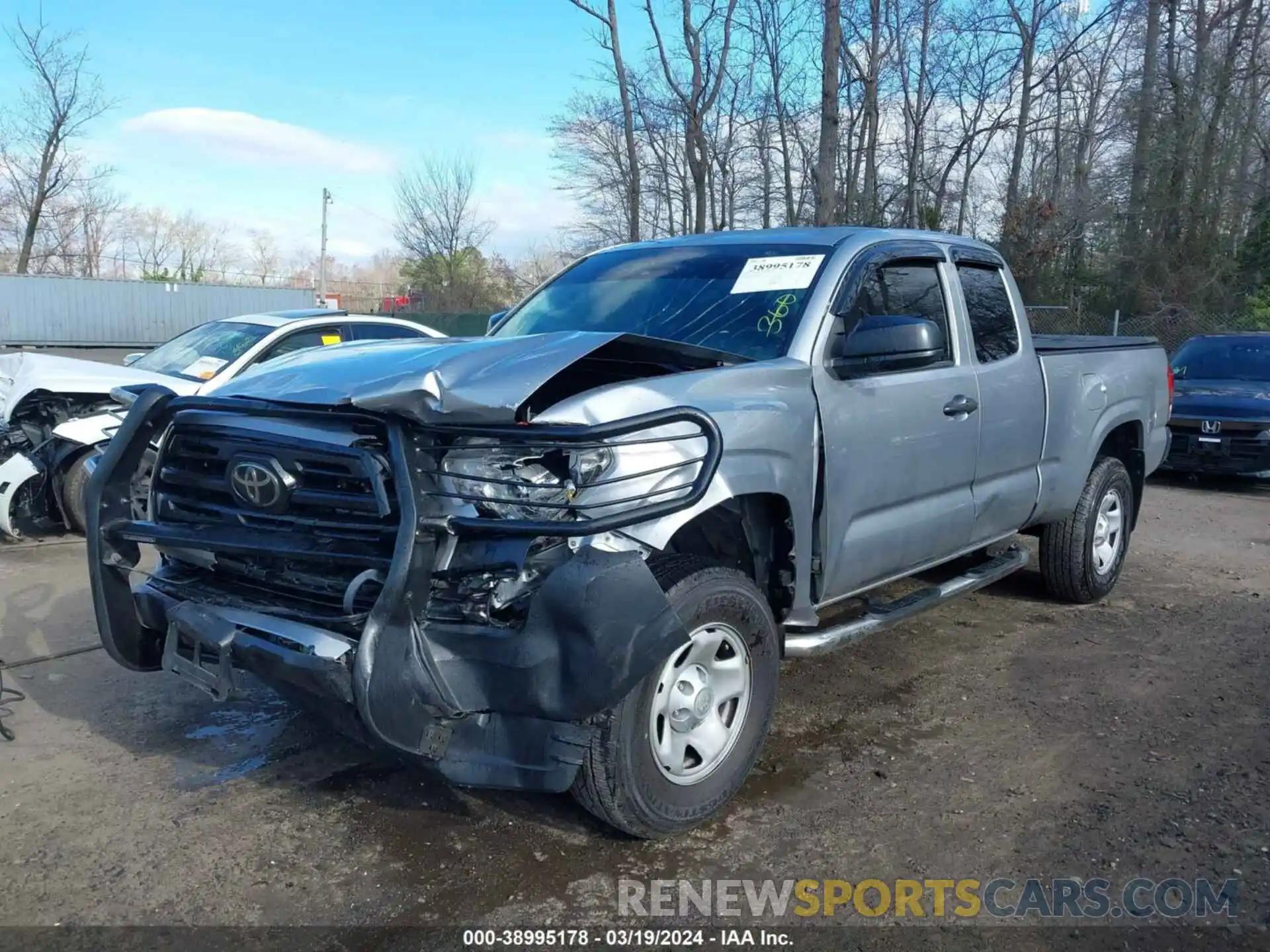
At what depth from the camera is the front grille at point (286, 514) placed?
2912mm

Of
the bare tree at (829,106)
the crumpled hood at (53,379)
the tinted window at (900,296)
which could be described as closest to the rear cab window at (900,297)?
the tinted window at (900,296)

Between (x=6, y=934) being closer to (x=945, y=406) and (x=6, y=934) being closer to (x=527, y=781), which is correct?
(x=527, y=781)

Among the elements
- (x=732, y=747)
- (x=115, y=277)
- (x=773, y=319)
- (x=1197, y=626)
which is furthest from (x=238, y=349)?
(x=115, y=277)

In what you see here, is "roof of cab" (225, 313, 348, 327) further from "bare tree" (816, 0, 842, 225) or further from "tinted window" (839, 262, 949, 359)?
"bare tree" (816, 0, 842, 225)

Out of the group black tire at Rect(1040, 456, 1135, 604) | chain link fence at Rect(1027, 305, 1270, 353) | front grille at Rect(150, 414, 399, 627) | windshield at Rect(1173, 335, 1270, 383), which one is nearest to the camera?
front grille at Rect(150, 414, 399, 627)

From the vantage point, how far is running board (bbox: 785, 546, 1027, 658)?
3.69 meters

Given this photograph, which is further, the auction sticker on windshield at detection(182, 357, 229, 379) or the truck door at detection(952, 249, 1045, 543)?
the auction sticker on windshield at detection(182, 357, 229, 379)

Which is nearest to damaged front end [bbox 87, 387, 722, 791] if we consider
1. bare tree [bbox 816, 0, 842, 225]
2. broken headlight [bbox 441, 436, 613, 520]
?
broken headlight [bbox 441, 436, 613, 520]

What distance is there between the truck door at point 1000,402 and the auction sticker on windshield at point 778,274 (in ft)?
3.46

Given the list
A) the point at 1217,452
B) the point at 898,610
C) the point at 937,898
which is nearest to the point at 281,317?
the point at 898,610

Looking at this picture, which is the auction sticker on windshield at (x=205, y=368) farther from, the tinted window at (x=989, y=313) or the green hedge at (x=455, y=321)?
the green hedge at (x=455, y=321)

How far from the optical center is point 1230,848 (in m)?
3.20

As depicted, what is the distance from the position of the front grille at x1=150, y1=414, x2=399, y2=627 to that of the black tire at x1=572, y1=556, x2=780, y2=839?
2.62 ft

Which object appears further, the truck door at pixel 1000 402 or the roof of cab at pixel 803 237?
the truck door at pixel 1000 402
